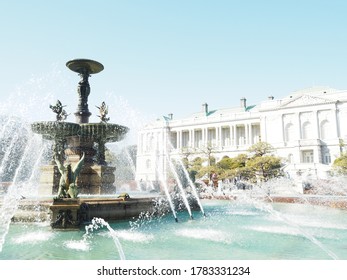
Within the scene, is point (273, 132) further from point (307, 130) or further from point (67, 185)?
point (67, 185)

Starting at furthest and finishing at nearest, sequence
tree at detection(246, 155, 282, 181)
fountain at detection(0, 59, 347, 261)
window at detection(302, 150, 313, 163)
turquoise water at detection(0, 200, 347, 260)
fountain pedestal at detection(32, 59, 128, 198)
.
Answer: window at detection(302, 150, 313, 163)
tree at detection(246, 155, 282, 181)
fountain pedestal at detection(32, 59, 128, 198)
fountain at detection(0, 59, 347, 261)
turquoise water at detection(0, 200, 347, 260)

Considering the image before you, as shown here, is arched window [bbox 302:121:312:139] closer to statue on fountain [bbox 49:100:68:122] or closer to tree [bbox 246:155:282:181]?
tree [bbox 246:155:282:181]

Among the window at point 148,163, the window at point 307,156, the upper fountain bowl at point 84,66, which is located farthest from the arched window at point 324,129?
the upper fountain bowl at point 84,66

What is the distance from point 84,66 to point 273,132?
54.4 m

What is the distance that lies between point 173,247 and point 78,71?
1300 cm

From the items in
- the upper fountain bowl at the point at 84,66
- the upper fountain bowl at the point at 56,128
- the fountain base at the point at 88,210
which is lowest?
the fountain base at the point at 88,210

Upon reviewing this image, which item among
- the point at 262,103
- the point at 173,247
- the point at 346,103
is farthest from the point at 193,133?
the point at 173,247

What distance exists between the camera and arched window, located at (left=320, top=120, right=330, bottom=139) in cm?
5959

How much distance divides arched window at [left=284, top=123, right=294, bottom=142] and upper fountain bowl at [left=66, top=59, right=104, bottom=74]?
53.2m

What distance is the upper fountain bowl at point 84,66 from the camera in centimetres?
1677

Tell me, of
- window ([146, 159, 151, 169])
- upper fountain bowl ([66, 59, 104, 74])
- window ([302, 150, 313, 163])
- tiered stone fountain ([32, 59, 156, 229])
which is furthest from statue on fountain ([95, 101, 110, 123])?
window ([146, 159, 151, 169])

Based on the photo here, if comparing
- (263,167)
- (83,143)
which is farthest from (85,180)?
(263,167)

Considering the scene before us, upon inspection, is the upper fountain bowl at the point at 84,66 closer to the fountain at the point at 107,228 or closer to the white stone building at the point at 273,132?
the fountain at the point at 107,228
